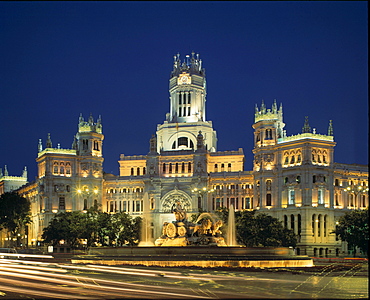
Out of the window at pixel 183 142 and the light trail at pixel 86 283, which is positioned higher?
the window at pixel 183 142

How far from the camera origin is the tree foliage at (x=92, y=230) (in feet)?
349

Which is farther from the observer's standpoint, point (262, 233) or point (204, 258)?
point (262, 233)

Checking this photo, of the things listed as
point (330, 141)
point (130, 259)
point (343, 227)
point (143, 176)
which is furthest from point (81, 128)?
point (130, 259)

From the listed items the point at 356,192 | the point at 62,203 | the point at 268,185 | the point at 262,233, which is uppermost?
A: the point at 268,185

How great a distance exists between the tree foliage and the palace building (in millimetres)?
9566

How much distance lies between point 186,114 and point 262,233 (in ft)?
199

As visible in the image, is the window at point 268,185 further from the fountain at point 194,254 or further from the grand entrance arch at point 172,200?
the fountain at point 194,254

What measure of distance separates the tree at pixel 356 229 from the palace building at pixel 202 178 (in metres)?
14.6

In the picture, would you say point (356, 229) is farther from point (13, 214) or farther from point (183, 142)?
point (13, 214)

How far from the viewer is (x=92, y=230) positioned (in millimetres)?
105812

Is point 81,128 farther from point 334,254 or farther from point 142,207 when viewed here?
point 334,254

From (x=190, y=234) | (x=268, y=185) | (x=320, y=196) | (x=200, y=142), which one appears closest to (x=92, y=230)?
(x=268, y=185)

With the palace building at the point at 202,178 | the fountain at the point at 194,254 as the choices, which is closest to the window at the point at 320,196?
the palace building at the point at 202,178

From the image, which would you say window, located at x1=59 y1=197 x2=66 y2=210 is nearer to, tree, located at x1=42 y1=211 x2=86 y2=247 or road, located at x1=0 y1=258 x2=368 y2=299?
tree, located at x1=42 y1=211 x2=86 y2=247
